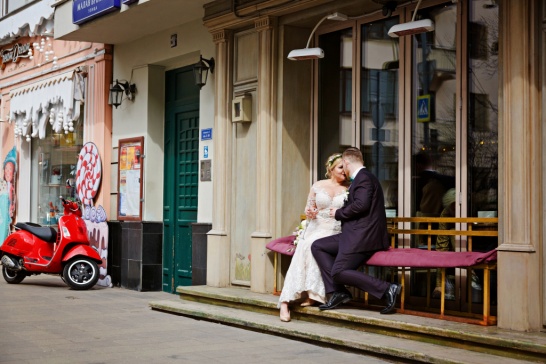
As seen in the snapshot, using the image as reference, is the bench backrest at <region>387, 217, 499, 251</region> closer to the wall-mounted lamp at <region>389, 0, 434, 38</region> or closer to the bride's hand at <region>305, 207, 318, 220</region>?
the bride's hand at <region>305, 207, 318, 220</region>

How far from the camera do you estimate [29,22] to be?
691 inches

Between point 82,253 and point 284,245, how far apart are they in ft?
15.3

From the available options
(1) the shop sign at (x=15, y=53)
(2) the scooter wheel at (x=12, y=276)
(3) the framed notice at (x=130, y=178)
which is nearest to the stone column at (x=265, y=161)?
(3) the framed notice at (x=130, y=178)

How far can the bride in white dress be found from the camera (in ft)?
29.7

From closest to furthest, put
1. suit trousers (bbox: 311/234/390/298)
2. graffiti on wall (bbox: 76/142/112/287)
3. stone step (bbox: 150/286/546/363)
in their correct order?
stone step (bbox: 150/286/546/363), suit trousers (bbox: 311/234/390/298), graffiti on wall (bbox: 76/142/112/287)

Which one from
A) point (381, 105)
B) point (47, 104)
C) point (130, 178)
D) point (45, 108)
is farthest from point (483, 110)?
point (45, 108)

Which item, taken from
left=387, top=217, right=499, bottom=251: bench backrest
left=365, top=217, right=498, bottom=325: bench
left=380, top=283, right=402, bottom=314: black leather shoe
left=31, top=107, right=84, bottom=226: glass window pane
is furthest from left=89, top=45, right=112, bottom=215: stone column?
left=380, top=283, right=402, bottom=314: black leather shoe

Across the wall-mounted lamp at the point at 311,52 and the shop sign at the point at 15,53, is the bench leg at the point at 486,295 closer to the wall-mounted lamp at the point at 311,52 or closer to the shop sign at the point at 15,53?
the wall-mounted lamp at the point at 311,52

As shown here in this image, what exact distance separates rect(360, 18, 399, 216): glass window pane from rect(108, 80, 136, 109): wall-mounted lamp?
5326mm

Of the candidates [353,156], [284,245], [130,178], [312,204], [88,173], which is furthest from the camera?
[88,173]

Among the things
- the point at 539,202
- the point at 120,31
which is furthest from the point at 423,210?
the point at 120,31

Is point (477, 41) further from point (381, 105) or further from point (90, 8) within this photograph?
point (90, 8)

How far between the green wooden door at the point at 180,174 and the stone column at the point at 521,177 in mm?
6068

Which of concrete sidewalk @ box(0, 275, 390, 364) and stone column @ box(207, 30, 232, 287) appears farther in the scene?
stone column @ box(207, 30, 232, 287)
